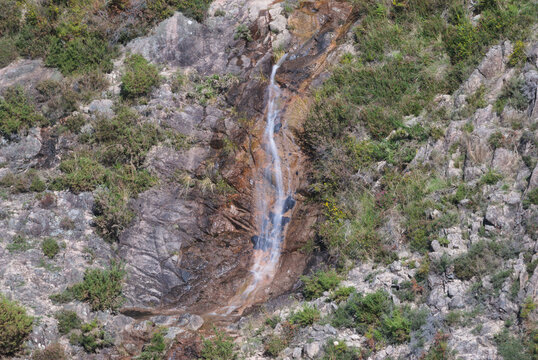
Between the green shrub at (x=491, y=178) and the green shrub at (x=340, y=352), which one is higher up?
the green shrub at (x=491, y=178)

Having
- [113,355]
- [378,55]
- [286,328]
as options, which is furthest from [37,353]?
[378,55]

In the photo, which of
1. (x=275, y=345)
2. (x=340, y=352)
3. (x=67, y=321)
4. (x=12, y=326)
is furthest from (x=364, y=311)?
(x=12, y=326)

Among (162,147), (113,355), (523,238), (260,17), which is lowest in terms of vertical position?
(113,355)

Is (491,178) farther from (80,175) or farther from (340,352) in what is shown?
(80,175)

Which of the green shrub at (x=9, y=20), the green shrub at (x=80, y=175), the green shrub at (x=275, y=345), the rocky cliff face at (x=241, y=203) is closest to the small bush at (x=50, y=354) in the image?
the rocky cliff face at (x=241, y=203)

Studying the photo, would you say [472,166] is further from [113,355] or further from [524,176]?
[113,355]

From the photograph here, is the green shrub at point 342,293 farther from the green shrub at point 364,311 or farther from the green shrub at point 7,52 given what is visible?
the green shrub at point 7,52

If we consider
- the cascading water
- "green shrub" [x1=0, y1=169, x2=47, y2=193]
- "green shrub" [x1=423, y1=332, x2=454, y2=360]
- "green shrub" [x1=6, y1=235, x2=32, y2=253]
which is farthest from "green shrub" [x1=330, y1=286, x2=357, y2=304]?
"green shrub" [x1=0, y1=169, x2=47, y2=193]
